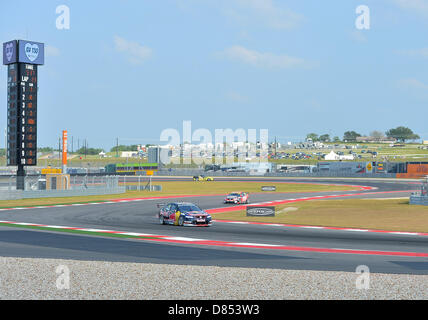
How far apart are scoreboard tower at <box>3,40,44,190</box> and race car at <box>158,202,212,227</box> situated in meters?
Answer: 26.7

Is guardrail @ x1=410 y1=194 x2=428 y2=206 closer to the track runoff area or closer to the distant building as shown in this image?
the track runoff area

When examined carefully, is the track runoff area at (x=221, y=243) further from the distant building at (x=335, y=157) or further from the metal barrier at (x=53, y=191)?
the distant building at (x=335, y=157)

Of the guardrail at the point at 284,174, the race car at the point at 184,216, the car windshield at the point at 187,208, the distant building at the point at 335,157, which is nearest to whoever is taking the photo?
the race car at the point at 184,216

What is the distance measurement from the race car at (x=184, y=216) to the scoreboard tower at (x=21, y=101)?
26.7m

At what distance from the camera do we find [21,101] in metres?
50.5

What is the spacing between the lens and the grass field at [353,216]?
28016mm

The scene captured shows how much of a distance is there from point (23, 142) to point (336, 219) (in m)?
32.7

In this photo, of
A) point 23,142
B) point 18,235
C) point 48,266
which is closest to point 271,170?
point 23,142

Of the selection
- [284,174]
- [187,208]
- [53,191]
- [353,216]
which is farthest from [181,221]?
[284,174]

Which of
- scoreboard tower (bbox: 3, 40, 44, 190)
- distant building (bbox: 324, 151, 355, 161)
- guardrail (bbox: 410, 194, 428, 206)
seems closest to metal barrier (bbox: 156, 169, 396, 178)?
Result: distant building (bbox: 324, 151, 355, 161)

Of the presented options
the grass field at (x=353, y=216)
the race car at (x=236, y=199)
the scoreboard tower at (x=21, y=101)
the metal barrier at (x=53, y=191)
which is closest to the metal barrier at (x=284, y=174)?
the metal barrier at (x=53, y=191)

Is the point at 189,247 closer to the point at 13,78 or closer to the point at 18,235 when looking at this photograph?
the point at 18,235

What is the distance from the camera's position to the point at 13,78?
166ft

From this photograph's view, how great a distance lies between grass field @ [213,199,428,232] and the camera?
91.9 feet
